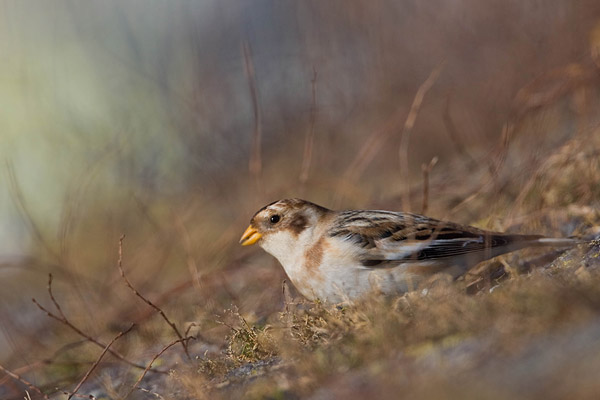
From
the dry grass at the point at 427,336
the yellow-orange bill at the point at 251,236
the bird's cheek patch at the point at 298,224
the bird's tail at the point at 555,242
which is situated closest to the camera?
the dry grass at the point at 427,336

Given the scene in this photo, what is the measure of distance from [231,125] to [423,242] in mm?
6221

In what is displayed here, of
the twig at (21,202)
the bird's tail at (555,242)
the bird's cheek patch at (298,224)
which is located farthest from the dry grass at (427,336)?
the twig at (21,202)

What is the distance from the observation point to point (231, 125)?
998 centimetres

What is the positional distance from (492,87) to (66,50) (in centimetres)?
692

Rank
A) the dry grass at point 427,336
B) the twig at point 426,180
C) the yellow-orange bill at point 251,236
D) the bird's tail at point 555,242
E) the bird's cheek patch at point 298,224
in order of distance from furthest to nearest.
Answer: the twig at point 426,180, the yellow-orange bill at point 251,236, the bird's cheek patch at point 298,224, the bird's tail at point 555,242, the dry grass at point 427,336

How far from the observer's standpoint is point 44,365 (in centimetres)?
546

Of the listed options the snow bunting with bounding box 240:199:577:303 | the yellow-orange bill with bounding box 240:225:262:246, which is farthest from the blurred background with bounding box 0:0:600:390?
the snow bunting with bounding box 240:199:577:303

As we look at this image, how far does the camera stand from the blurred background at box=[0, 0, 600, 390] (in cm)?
648

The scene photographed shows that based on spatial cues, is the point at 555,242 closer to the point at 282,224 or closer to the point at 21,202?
the point at 282,224

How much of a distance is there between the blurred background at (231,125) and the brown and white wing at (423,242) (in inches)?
54.3

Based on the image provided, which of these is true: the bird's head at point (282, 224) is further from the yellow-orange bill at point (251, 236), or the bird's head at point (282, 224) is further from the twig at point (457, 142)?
the twig at point (457, 142)

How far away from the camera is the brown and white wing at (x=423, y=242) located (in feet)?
13.2

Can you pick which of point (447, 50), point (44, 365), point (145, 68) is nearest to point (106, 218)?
point (145, 68)

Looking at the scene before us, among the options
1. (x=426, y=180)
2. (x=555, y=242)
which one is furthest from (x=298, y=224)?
(x=555, y=242)
